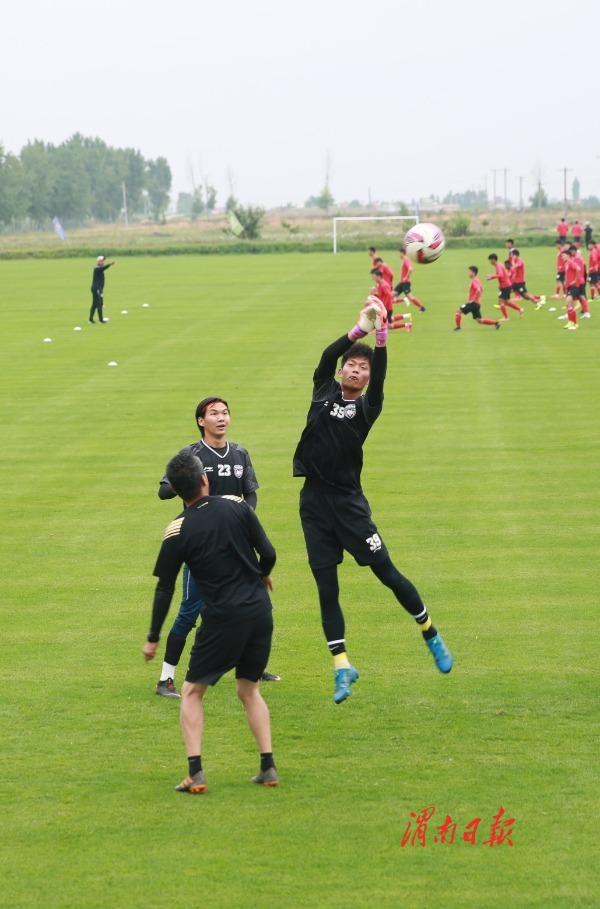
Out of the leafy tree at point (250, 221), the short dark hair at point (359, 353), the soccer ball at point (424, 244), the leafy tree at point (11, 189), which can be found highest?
the leafy tree at point (11, 189)

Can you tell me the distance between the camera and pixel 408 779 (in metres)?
7.77

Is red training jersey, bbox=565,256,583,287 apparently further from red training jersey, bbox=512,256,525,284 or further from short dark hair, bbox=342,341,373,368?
short dark hair, bbox=342,341,373,368

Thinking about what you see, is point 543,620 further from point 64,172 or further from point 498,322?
point 64,172

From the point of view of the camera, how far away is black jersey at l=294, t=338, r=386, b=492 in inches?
348

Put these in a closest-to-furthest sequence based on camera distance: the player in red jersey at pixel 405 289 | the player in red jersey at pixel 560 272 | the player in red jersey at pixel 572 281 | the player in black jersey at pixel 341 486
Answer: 1. the player in black jersey at pixel 341 486
2. the player in red jersey at pixel 572 281
3. the player in red jersey at pixel 405 289
4. the player in red jersey at pixel 560 272

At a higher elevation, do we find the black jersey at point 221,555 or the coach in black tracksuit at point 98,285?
the coach in black tracksuit at point 98,285

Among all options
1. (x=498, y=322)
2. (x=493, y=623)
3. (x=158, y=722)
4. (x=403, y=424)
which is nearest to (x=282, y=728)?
(x=158, y=722)

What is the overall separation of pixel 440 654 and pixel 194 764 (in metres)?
2.27

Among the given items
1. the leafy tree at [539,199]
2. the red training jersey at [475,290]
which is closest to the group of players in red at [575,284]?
the red training jersey at [475,290]

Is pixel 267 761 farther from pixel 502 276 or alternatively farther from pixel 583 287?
pixel 502 276

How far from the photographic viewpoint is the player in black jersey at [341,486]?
29.0 ft

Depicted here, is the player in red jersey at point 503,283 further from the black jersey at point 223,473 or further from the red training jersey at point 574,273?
the black jersey at point 223,473

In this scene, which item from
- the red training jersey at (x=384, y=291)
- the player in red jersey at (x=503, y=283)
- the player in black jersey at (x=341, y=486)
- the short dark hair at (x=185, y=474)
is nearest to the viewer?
the short dark hair at (x=185, y=474)

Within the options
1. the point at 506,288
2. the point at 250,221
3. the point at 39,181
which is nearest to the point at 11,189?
the point at 39,181
